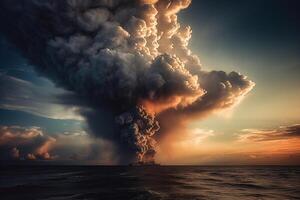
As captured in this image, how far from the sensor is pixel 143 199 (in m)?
31.0

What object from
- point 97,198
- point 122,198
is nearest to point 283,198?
point 122,198

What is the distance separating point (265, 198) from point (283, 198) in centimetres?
263

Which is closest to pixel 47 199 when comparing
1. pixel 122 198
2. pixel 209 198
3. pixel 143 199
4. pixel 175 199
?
pixel 122 198

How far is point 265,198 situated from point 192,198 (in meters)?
9.06

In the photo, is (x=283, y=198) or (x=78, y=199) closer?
(x=78, y=199)

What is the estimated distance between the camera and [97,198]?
3195 centimetres

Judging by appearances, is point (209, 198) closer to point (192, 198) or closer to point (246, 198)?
point (192, 198)

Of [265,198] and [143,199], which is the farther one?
[265,198]

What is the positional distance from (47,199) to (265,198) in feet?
85.7

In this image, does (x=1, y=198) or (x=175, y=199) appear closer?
(x=175, y=199)

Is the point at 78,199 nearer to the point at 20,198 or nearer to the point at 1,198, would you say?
the point at 20,198

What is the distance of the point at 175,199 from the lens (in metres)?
31.0

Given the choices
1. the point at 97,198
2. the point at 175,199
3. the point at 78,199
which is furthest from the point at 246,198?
the point at 78,199

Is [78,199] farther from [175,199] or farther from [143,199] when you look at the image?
[175,199]
